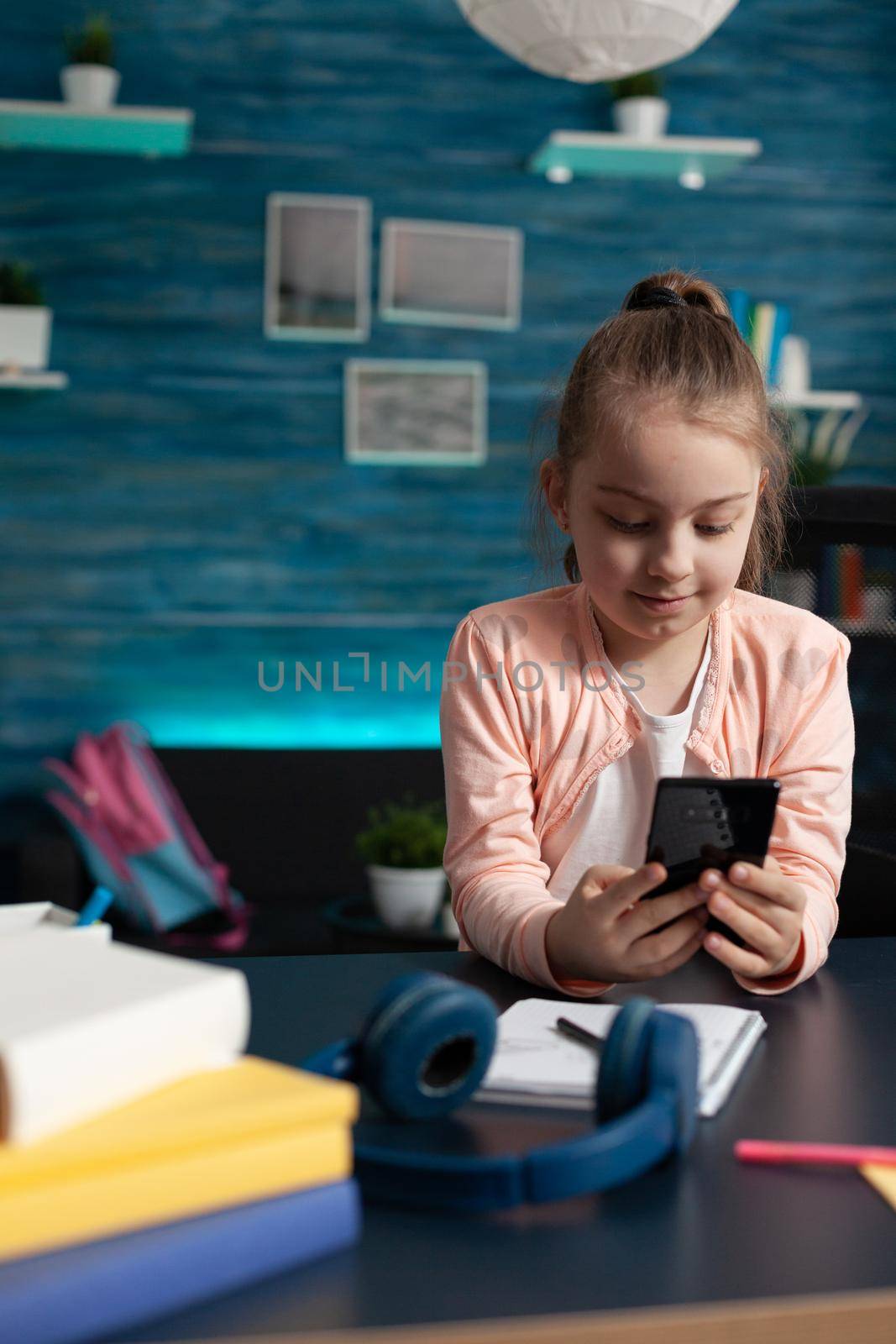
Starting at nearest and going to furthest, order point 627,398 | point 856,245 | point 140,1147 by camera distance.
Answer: point 140,1147
point 627,398
point 856,245

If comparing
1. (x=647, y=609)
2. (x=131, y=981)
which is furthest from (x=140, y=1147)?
(x=647, y=609)

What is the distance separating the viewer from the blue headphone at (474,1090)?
0.56 m

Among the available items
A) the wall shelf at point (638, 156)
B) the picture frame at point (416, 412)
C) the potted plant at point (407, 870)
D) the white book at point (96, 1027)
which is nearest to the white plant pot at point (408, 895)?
the potted plant at point (407, 870)

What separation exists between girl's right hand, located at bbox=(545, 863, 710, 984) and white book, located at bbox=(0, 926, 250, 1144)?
0.37 meters

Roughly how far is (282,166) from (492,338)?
69cm

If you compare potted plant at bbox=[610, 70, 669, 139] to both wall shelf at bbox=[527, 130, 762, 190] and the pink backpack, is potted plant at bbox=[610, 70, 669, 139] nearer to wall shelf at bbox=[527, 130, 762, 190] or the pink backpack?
wall shelf at bbox=[527, 130, 762, 190]

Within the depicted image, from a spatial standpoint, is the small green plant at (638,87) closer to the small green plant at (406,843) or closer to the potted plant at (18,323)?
the potted plant at (18,323)

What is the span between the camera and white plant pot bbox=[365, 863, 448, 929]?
271 cm

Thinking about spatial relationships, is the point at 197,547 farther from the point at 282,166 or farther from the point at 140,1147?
the point at 140,1147

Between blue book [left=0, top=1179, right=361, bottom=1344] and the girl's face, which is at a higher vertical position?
the girl's face

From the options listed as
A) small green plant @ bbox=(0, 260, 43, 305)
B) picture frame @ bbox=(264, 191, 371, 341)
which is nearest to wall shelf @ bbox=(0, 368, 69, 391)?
small green plant @ bbox=(0, 260, 43, 305)

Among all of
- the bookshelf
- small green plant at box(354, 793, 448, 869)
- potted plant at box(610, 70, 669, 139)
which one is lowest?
→ small green plant at box(354, 793, 448, 869)

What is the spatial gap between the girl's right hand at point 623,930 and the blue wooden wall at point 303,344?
8.03ft

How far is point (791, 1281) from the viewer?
1.66 ft
